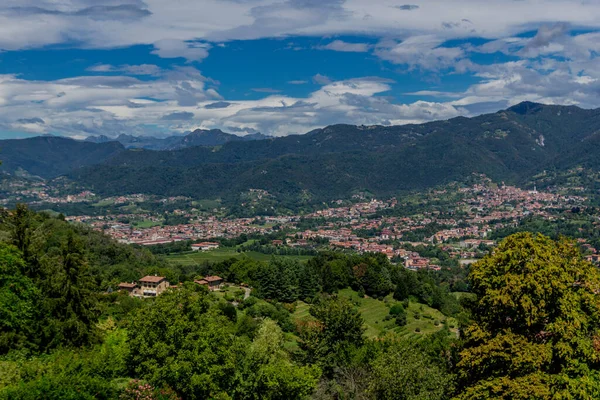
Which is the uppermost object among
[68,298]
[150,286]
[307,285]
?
[68,298]

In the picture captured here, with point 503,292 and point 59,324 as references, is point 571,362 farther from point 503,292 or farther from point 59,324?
point 59,324

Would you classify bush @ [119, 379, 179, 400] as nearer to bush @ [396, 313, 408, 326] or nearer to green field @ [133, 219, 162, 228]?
bush @ [396, 313, 408, 326]

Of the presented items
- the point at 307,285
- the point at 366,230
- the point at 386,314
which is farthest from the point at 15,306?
the point at 366,230

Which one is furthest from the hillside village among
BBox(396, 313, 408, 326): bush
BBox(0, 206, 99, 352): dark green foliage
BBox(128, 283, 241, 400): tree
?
BBox(128, 283, 241, 400): tree

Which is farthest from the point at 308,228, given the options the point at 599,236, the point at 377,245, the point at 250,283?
the point at 250,283

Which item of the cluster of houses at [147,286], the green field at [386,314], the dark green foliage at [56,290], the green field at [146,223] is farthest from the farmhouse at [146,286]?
the green field at [146,223]

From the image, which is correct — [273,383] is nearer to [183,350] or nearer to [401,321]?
[183,350]
